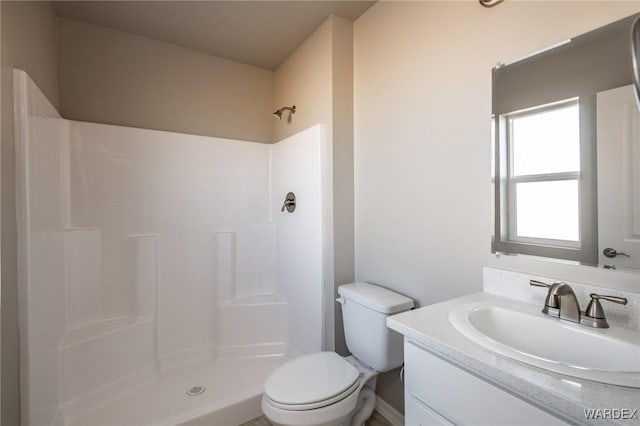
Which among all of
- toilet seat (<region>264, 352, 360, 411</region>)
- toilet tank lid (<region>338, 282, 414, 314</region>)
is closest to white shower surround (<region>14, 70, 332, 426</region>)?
toilet tank lid (<region>338, 282, 414, 314</region>)

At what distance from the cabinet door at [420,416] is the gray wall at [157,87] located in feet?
7.19

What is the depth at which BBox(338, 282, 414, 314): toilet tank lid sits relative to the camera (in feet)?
4.40

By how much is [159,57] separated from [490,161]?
2.29 meters

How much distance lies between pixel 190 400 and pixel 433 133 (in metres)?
2.02

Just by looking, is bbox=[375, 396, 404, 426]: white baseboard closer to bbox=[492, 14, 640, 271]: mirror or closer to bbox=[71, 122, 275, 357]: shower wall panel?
bbox=[492, 14, 640, 271]: mirror

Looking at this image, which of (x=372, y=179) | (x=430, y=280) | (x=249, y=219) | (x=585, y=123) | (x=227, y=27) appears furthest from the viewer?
(x=249, y=219)

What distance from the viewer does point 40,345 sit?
4.05ft

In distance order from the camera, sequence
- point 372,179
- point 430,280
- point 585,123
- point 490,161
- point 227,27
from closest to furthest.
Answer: point 585,123 → point 490,161 → point 430,280 → point 372,179 → point 227,27

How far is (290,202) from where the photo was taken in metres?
2.13

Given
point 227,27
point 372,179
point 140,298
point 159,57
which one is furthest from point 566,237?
point 159,57

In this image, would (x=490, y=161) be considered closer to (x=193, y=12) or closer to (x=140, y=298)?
(x=193, y=12)

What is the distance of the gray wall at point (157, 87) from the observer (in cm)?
186

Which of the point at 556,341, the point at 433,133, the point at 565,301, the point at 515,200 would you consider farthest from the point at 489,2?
the point at 556,341

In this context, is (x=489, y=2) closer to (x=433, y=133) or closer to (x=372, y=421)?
(x=433, y=133)
